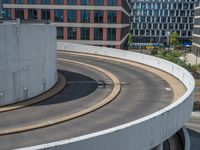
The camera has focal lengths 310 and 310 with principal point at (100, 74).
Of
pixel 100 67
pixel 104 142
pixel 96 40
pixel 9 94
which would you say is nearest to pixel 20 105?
pixel 9 94

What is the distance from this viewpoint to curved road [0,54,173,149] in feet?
55.0

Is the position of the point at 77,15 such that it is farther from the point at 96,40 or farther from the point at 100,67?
the point at 100,67

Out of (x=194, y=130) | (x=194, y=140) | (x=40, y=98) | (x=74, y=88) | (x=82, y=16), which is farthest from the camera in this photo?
(x=82, y=16)

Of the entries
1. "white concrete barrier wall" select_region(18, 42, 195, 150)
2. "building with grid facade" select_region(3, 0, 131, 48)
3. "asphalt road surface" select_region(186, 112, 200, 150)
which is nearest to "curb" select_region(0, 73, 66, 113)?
"white concrete barrier wall" select_region(18, 42, 195, 150)

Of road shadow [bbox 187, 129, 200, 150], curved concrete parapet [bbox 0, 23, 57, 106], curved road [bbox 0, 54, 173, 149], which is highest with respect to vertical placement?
curved concrete parapet [bbox 0, 23, 57, 106]

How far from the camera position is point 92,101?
23203mm

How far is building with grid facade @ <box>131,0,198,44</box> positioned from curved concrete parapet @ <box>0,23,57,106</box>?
129 m

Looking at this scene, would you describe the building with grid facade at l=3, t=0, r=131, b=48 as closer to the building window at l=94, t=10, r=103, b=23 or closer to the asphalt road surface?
the building window at l=94, t=10, r=103, b=23

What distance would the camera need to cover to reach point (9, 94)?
71.8 feet

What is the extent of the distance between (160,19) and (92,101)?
13456 centimetres

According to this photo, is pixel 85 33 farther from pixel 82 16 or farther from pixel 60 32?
pixel 60 32

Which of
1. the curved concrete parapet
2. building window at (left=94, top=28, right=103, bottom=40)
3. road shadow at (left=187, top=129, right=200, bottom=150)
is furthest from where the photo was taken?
building window at (left=94, top=28, right=103, bottom=40)

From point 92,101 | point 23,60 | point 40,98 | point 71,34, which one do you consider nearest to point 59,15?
point 71,34

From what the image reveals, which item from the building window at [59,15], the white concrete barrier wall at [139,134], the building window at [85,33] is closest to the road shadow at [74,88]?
the white concrete barrier wall at [139,134]
